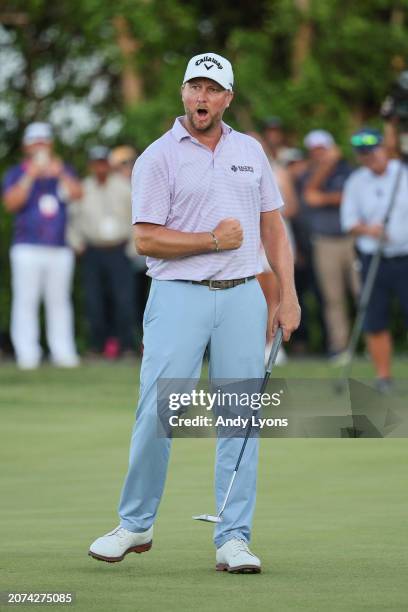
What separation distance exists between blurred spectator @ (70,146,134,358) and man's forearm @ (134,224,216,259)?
12.7m

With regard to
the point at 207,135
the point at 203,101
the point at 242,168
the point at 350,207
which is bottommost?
the point at 350,207

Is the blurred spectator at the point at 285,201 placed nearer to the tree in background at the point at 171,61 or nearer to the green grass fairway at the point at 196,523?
the tree in background at the point at 171,61

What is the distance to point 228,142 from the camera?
7805mm

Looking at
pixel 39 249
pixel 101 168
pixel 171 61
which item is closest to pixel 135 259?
pixel 101 168

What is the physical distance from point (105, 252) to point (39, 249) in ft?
3.81

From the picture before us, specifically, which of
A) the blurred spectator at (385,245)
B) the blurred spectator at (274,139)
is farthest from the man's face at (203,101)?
the blurred spectator at (274,139)

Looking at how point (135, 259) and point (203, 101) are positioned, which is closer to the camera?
point (203, 101)

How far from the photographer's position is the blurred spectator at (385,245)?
16.1 metres

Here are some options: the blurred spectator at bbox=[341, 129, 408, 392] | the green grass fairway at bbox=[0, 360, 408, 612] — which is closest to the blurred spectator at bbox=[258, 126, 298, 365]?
the blurred spectator at bbox=[341, 129, 408, 392]

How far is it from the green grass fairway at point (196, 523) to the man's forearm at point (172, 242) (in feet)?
4.33

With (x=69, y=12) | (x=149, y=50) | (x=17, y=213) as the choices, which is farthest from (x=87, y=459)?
(x=69, y=12)

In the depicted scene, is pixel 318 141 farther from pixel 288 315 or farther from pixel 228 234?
pixel 228 234

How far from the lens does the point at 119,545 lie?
7.84m

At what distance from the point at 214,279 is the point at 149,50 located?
53.6ft
